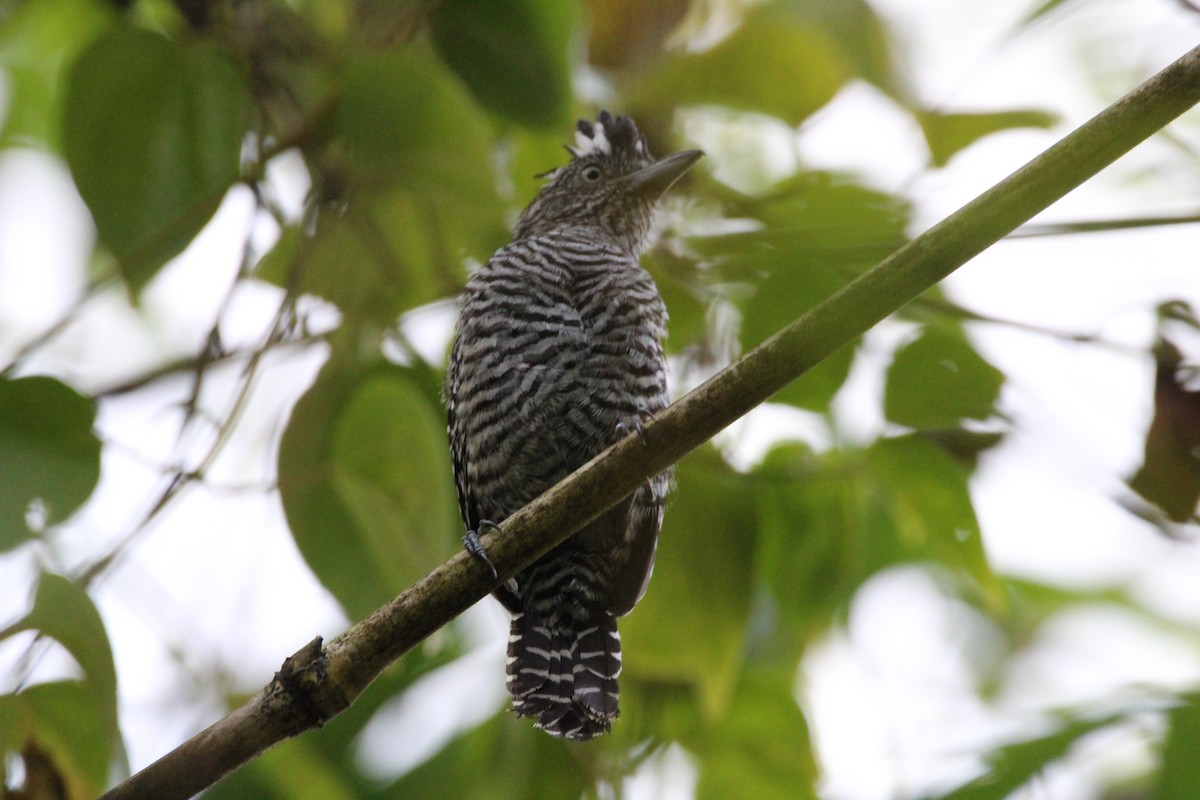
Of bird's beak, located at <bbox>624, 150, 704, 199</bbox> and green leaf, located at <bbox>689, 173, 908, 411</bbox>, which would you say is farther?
bird's beak, located at <bbox>624, 150, 704, 199</bbox>

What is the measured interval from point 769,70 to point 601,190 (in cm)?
83

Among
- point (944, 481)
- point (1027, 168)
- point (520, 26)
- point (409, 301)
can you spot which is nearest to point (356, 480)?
point (409, 301)

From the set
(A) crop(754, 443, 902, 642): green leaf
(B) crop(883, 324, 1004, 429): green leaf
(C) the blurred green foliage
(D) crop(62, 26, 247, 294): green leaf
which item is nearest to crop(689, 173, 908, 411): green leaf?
(C) the blurred green foliage

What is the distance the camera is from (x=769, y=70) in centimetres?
292

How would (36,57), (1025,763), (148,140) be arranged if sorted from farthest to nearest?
(36,57) → (1025,763) → (148,140)

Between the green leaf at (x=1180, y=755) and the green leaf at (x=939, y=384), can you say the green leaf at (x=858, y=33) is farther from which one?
the green leaf at (x=1180, y=755)

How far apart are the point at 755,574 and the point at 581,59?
53.3 inches

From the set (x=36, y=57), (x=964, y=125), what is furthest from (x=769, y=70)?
(x=36, y=57)

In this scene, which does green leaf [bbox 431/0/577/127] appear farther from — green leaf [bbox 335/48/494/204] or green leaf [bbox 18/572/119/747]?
green leaf [bbox 18/572/119/747]

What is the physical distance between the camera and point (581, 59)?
3.04 m

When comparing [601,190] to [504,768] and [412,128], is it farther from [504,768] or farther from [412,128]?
[504,768]

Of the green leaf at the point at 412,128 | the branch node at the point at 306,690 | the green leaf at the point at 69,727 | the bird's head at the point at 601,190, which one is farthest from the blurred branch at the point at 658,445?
the bird's head at the point at 601,190

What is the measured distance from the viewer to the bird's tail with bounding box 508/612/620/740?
2562 millimetres

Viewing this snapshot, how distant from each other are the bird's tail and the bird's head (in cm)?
115
